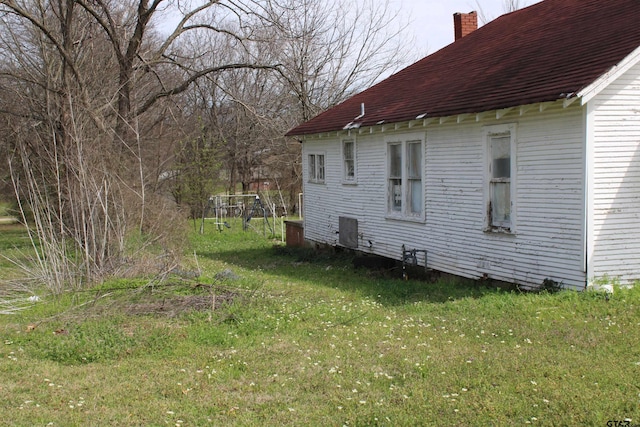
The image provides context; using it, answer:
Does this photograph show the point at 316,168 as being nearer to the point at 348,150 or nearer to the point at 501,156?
the point at 348,150

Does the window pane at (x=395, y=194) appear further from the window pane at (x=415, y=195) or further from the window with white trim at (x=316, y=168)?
the window with white trim at (x=316, y=168)

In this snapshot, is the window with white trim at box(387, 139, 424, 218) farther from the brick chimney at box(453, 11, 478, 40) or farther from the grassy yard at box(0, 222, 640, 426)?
the brick chimney at box(453, 11, 478, 40)

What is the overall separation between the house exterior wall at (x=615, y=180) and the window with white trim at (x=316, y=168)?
9852 mm

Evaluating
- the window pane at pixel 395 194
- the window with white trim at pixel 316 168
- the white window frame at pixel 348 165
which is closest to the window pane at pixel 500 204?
the window pane at pixel 395 194

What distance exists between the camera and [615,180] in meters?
9.55

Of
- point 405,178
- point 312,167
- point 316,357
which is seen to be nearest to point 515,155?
point 405,178

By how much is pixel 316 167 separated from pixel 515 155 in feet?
29.8

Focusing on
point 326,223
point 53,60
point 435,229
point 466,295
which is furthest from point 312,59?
point 466,295

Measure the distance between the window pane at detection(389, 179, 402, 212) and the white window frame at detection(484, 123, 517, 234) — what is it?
3.30 m

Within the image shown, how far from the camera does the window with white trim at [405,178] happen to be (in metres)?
13.6

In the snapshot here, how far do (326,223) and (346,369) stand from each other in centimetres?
1151

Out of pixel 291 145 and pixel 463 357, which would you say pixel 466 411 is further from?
pixel 291 145

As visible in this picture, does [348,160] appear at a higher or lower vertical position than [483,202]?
higher

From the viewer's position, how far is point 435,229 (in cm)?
1295
